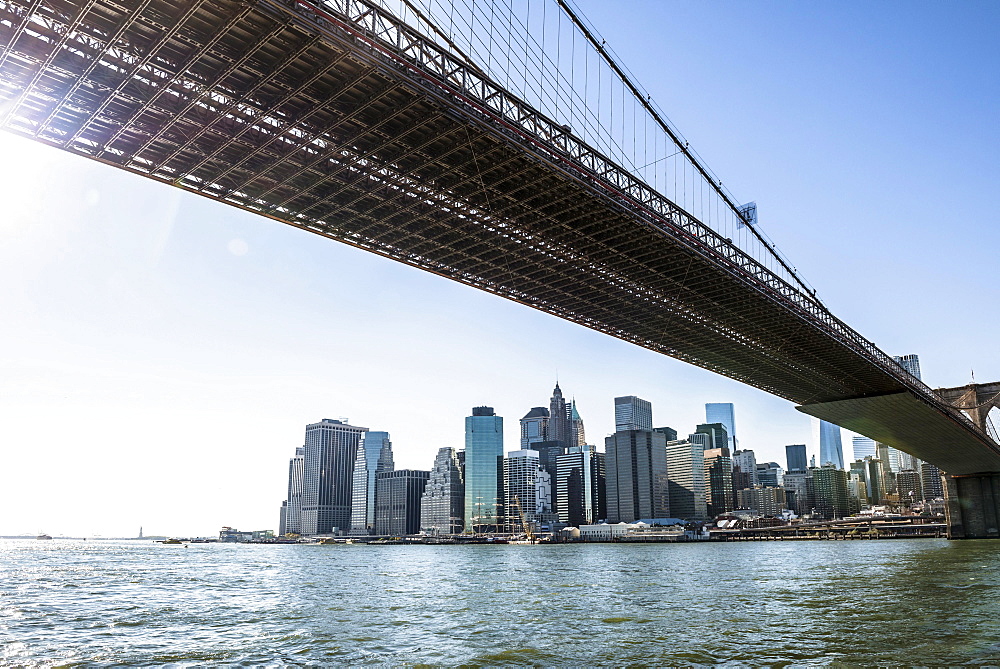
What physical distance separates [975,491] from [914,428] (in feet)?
62.3

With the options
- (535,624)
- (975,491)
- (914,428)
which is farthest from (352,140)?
(975,491)

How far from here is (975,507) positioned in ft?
286

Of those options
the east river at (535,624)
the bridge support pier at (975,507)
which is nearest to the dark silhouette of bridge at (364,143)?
the east river at (535,624)

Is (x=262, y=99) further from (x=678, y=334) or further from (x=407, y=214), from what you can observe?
(x=678, y=334)

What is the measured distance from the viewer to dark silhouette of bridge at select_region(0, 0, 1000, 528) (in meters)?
19.1

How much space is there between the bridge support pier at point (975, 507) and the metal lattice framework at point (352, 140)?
62.1 metres

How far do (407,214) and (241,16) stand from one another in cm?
1464

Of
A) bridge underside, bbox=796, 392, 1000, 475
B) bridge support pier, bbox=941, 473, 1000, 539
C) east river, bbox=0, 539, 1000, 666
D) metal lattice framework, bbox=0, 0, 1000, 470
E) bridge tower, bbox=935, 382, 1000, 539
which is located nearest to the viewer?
east river, bbox=0, 539, 1000, 666

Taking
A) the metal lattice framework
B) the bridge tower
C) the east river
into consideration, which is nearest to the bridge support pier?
the bridge tower

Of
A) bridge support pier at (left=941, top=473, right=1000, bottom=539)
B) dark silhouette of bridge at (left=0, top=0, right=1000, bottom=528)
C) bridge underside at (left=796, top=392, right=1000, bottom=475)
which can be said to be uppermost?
dark silhouette of bridge at (left=0, top=0, right=1000, bottom=528)

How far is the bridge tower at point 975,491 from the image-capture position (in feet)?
274

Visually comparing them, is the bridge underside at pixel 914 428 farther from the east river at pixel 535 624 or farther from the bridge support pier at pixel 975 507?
the east river at pixel 535 624

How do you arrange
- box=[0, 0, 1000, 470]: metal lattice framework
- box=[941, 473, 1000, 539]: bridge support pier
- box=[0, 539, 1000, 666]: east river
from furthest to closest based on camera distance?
box=[941, 473, 1000, 539]: bridge support pier, box=[0, 0, 1000, 470]: metal lattice framework, box=[0, 539, 1000, 666]: east river

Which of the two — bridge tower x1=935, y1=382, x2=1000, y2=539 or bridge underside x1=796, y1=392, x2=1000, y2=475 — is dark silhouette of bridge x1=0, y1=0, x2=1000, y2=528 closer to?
bridge underside x1=796, y1=392, x2=1000, y2=475
